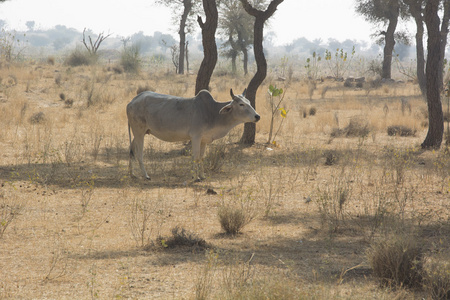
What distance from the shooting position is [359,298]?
378 cm

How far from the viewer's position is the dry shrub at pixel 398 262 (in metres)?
4.43

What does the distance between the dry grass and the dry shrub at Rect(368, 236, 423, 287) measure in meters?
0.14

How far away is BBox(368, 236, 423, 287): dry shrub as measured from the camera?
443 cm

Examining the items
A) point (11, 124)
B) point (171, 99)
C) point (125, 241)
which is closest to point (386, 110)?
point (171, 99)

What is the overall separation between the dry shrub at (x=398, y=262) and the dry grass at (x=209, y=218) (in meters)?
0.14

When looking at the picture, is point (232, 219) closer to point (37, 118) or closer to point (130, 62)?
point (37, 118)

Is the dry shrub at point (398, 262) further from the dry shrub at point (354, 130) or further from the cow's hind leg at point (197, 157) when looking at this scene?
the dry shrub at point (354, 130)

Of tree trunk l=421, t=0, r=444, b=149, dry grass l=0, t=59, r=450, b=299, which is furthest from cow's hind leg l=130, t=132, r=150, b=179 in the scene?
tree trunk l=421, t=0, r=444, b=149

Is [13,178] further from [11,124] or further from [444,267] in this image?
[444,267]

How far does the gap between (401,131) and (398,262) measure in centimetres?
1085

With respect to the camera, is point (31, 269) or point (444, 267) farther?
point (31, 269)

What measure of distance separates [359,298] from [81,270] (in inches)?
105

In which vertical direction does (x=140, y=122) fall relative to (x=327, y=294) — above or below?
above

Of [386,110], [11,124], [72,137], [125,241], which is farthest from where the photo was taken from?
[386,110]
